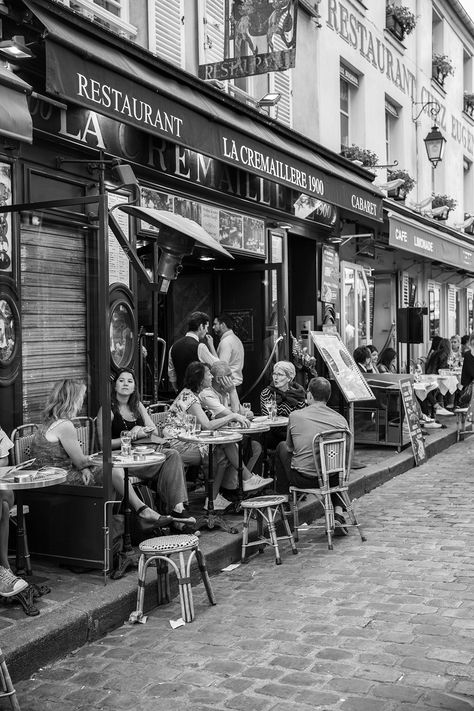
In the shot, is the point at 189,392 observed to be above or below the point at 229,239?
below

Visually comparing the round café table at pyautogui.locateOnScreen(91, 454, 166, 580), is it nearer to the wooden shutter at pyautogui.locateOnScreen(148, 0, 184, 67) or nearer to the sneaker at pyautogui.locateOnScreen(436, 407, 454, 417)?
the wooden shutter at pyautogui.locateOnScreen(148, 0, 184, 67)

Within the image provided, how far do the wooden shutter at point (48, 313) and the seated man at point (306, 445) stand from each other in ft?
6.02

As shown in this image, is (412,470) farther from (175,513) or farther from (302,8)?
(302,8)

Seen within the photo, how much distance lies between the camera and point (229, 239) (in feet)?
31.9

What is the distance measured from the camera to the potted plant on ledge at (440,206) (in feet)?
57.6

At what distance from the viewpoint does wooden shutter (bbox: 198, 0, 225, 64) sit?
29.7 feet

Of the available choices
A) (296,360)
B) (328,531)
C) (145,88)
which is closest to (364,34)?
(296,360)

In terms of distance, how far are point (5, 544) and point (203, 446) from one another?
2373 millimetres

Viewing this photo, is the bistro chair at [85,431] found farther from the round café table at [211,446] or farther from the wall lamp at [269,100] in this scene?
the wall lamp at [269,100]

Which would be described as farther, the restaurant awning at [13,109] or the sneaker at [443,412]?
the sneaker at [443,412]

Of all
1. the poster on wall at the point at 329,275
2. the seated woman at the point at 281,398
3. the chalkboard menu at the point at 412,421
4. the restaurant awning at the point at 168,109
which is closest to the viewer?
the restaurant awning at the point at 168,109

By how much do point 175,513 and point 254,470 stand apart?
1.89 m

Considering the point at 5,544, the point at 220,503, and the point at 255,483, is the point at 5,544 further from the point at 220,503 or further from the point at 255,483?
the point at 255,483

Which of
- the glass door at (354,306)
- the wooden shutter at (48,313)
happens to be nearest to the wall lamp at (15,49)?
the wooden shutter at (48,313)
